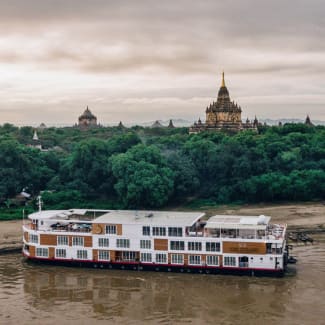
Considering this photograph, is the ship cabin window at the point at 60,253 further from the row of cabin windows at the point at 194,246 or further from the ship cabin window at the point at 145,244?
the row of cabin windows at the point at 194,246

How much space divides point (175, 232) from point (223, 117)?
90.3 m

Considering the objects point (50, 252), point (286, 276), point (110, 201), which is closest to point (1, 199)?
point (110, 201)

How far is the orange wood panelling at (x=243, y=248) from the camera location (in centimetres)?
3728

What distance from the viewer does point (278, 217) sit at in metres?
56.3

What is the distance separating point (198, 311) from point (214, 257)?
727 centimetres

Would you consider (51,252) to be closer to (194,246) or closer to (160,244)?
(160,244)

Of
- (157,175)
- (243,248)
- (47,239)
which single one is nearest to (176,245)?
(243,248)

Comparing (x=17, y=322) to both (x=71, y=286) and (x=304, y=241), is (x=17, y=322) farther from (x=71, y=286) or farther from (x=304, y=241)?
(x=304, y=241)

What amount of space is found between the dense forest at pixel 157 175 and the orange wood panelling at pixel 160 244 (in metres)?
20.3

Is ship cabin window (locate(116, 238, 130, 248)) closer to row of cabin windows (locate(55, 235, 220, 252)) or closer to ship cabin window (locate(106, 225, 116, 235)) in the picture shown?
row of cabin windows (locate(55, 235, 220, 252))

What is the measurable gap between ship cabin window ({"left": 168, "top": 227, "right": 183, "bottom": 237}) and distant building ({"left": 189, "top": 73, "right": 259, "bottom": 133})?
81.8 metres

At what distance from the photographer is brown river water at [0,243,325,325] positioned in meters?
30.6

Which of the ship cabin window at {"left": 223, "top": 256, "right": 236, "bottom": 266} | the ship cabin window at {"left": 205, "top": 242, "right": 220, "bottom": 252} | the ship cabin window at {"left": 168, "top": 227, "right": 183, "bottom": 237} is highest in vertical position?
the ship cabin window at {"left": 168, "top": 227, "right": 183, "bottom": 237}

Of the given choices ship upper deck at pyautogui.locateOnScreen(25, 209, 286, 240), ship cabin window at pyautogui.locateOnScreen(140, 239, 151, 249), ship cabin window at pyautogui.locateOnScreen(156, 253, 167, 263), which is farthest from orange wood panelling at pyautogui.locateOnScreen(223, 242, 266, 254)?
ship cabin window at pyautogui.locateOnScreen(140, 239, 151, 249)
